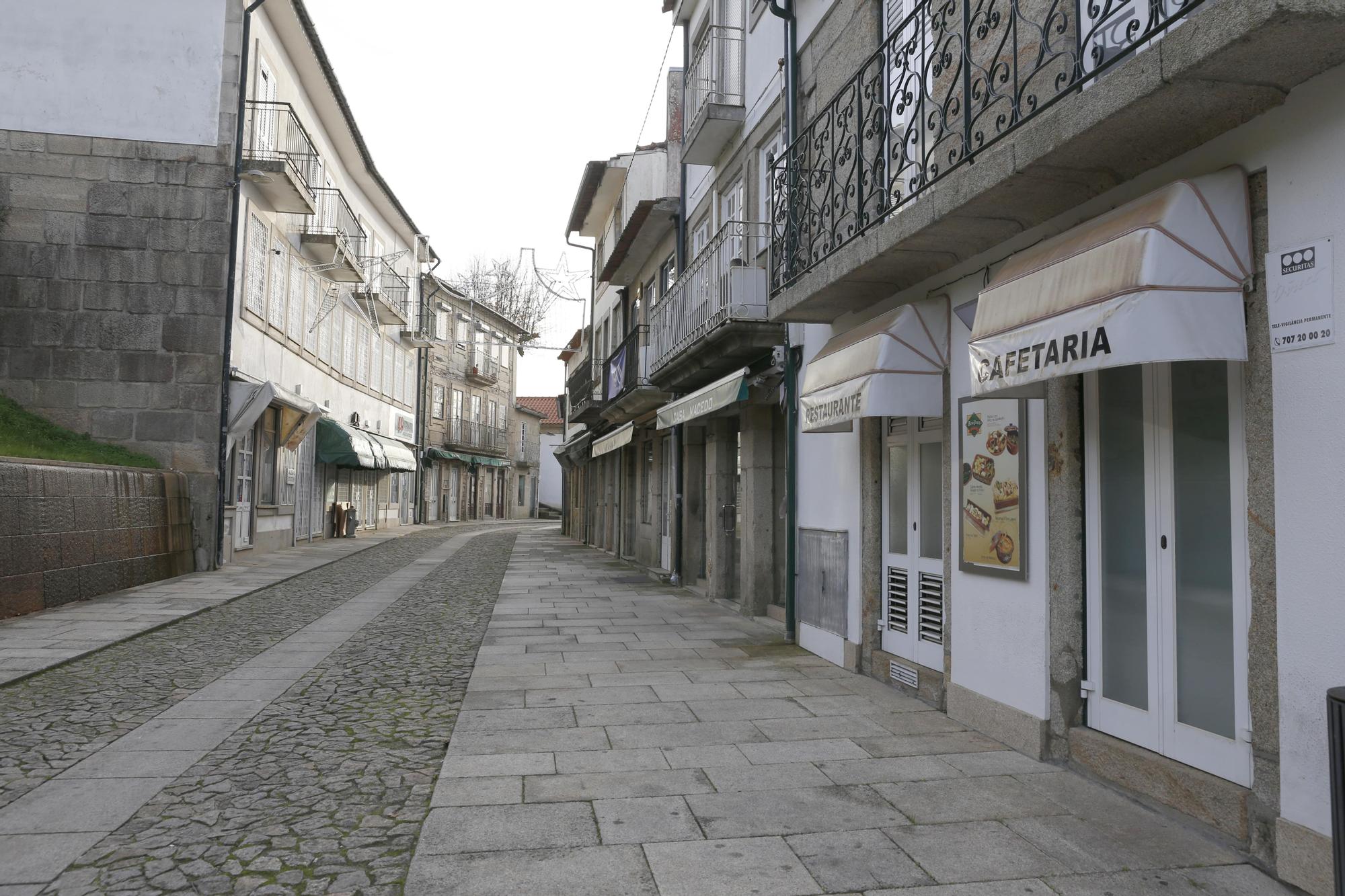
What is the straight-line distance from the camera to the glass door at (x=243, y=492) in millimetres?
17984

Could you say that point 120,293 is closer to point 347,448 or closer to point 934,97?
point 347,448

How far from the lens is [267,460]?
2025cm

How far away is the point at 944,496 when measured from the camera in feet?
21.6

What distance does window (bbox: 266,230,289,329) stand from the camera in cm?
1889

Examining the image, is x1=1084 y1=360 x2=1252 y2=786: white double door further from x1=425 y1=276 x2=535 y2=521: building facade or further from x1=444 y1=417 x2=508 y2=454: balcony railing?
x1=444 y1=417 x2=508 y2=454: balcony railing

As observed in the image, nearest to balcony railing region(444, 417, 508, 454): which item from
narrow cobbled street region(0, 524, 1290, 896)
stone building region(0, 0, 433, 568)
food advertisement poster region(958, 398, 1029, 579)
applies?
stone building region(0, 0, 433, 568)

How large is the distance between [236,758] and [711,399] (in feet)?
23.7

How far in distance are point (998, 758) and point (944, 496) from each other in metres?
1.89

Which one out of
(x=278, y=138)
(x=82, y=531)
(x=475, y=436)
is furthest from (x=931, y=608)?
(x=475, y=436)

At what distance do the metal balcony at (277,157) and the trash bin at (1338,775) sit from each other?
16.7 metres

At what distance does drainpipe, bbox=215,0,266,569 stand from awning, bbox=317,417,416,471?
26.2ft

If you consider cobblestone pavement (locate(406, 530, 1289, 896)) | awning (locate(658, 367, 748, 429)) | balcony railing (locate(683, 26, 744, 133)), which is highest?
balcony railing (locate(683, 26, 744, 133))

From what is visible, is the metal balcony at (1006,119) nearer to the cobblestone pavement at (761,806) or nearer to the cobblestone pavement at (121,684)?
the cobblestone pavement at (761,806)

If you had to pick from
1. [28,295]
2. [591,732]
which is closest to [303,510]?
[28,295]
